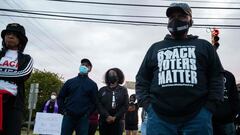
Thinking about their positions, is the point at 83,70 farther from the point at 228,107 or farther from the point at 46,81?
the point at 46,81

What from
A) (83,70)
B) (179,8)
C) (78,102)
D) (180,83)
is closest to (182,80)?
(180,83)

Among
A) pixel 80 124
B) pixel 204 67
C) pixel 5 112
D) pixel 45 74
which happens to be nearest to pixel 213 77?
pixel 204 67

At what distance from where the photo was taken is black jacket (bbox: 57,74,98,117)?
29.1ft

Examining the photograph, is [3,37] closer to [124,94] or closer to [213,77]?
[213,77]

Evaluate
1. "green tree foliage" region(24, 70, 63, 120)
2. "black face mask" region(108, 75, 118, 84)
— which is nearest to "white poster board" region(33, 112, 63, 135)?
"black face mask" region(108, 75, 118, 84)

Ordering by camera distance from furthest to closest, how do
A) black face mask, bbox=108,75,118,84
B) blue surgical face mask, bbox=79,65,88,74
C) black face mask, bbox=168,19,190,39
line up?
black face mask, bbox=108,75,118,84, blue surgical face mask, bbox=79,65,88,74, black face mask, bbox=168,19,190,39

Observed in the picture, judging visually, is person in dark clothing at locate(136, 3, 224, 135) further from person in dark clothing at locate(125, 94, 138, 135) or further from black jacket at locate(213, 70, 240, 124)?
person in dark clothing at locate(125, 94, 138, 135)

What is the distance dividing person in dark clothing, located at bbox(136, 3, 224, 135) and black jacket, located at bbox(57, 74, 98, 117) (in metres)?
4.36

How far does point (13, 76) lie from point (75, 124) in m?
3.62

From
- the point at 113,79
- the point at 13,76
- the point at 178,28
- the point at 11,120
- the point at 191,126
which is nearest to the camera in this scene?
Answer: the point at 191,126

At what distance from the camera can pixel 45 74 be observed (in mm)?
46531

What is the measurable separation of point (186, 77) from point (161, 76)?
0.85ft

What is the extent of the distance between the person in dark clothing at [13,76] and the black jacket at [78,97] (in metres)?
3.23

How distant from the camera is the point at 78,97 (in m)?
9.03
